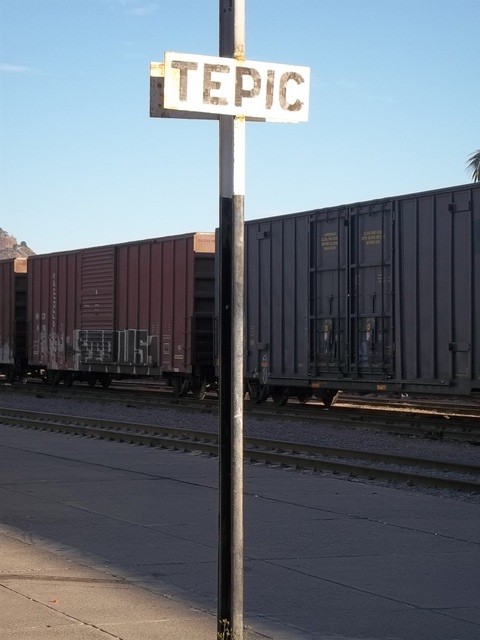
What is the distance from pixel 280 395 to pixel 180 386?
175 inches

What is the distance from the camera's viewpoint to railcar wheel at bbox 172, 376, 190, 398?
27953 millimetres

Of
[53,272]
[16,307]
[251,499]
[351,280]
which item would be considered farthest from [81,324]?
[251,499]

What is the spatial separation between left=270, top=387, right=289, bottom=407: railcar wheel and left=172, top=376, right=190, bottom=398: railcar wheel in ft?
12.3

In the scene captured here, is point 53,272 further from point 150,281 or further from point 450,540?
point 450,540

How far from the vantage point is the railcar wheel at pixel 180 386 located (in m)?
28.0

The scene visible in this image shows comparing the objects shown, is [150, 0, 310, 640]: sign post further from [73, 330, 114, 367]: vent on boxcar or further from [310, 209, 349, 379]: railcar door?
[73, 330, 114, 367]: vent on boxcar

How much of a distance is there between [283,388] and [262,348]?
1604mm

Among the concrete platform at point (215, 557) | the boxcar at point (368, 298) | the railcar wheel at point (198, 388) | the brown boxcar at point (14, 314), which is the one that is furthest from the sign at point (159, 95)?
the brown boxcar at point (14, 314)

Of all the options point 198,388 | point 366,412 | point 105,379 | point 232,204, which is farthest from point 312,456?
point 105,379

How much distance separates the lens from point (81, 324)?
1240 inches

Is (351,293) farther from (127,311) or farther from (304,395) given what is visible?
(127,311)

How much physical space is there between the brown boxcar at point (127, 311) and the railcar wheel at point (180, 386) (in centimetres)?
3

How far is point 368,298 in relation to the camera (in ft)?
67.6

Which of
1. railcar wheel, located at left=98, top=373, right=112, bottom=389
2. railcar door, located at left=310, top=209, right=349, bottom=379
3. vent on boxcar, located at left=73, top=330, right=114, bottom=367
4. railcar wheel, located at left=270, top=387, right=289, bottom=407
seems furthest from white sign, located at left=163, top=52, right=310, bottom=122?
railcar wheel, located at left=98, top=373, right=112, bottom=389
